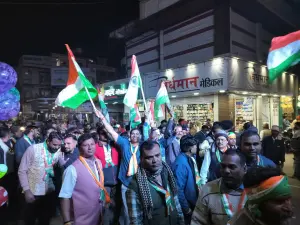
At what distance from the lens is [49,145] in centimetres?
451

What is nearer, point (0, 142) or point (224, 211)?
point (224, 211)

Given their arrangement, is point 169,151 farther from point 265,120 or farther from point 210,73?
point 265,120

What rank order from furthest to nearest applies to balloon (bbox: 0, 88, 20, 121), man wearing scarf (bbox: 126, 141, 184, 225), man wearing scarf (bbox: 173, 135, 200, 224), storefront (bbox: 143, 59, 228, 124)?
storefront (bbox: 143, 59, 228, 124) → balloon (bbox: 0, 88, 20, 121) → man wearing scarf (bbox: 173, 135, 200, 224) → man wearing scarf (bbox: 126, 141, 184, 225)

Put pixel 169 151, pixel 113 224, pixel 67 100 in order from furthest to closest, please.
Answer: pixel 169 151
pixel 67 100
pixel 113 224

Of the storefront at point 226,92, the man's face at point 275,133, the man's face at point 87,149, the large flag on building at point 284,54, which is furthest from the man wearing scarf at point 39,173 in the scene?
the storefront at point 226,92

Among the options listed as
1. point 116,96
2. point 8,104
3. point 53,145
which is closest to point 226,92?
point 116,96

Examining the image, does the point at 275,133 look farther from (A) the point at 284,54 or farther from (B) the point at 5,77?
(B) the point at 5,77

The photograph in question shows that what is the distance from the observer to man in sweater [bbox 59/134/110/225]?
3.17 metres

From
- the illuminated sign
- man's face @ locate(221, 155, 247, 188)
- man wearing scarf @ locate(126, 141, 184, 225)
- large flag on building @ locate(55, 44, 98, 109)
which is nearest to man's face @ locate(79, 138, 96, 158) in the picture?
man wearing scarf @ locate(126, 141, 184, 225)

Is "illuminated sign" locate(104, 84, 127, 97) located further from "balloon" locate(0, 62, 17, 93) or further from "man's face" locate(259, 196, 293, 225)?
"man's face" locate(259, 196, 293, 225)

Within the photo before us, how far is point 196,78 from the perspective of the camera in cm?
1683

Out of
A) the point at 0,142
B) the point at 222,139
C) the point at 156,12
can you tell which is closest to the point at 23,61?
the point at 156,12

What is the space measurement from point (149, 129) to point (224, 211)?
472 centimetres

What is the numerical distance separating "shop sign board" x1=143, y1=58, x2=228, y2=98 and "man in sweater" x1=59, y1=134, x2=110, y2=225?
1283 centimetres
